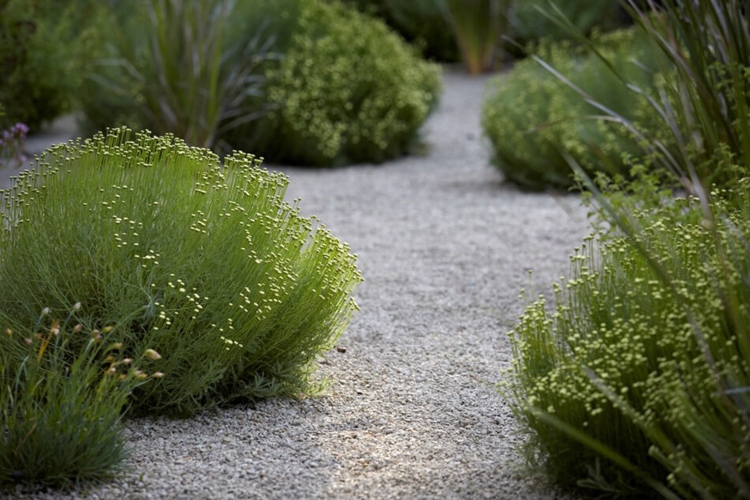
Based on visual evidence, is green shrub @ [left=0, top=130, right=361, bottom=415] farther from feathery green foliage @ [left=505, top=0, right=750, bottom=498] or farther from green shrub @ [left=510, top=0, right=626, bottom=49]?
green shrub @ [left=510, top=0, right=626, bottom=49]

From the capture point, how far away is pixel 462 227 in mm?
5438

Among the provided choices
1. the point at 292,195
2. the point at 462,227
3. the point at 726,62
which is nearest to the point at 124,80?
the point at 292,195

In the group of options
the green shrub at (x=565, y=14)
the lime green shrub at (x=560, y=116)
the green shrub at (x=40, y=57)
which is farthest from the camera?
the green shrub at (x=565, y=14)

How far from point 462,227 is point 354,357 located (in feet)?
7.35

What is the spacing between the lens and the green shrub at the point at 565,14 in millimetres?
11289

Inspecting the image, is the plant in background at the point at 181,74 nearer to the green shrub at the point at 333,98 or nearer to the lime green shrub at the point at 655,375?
the green shrub at the point at 333,98

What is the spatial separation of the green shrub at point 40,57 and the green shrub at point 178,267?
10.9 ft

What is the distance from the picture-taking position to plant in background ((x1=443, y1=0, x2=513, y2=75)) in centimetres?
1083

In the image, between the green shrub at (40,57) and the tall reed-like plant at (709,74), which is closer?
the tall reed-like plant at (709,74)

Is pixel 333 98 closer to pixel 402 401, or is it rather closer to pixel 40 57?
pixel 40 57

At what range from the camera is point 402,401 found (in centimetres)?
293

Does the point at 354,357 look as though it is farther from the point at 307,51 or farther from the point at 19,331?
the point at 307,51

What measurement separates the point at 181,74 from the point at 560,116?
2.50m

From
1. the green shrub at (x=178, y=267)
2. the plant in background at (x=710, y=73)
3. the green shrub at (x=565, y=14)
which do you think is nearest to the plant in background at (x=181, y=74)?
the green shrub at (x=178, y=267)
